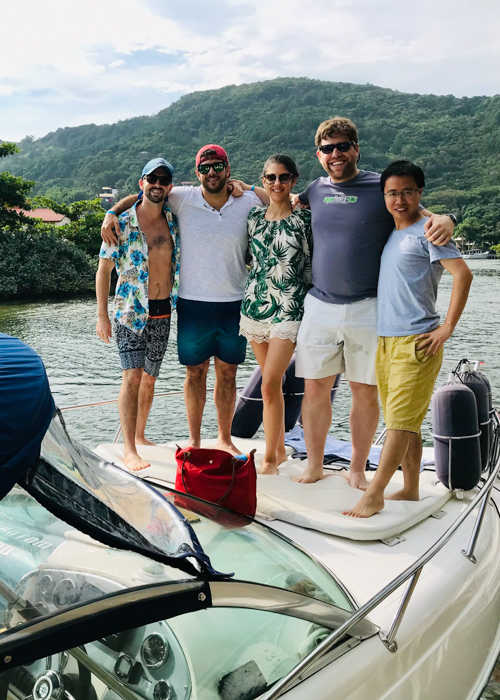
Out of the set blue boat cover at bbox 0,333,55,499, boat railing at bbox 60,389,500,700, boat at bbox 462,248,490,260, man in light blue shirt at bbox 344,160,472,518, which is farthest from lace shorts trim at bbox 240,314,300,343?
boat at bbox 462,248,490,260

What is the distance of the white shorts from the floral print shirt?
113mm

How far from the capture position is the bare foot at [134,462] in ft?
10.1

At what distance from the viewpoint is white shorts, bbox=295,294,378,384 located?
9.51 ft

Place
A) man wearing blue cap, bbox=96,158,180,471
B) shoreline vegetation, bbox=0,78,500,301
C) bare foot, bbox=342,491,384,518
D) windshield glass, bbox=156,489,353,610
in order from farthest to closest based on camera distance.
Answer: shoreline vegetation, bbox=0,78,500,301
man wearing blue cap, bbox=96,158,180,471
bare foot, bbox=342,491,384,518
windshield glass, bbox=156,489,353,610

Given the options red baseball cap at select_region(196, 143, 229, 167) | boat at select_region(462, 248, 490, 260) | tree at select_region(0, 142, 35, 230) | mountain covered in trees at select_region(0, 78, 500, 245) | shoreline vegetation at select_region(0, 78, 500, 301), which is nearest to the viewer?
red baseball cap at select_region(196, 143, 229, 167)

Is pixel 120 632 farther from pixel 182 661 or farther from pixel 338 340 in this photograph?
pixel 338 340

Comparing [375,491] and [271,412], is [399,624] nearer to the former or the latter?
[375,491]

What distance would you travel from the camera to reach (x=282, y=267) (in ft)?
10.1

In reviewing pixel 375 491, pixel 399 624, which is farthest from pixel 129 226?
pixel 399 624

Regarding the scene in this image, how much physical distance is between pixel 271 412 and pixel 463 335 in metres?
16.8

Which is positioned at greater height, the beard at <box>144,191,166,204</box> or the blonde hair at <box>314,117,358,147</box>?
the blonde hair at <box>314,117,358,147</box>

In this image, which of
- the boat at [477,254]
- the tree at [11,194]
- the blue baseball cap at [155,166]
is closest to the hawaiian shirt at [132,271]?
the blue baseball cap at [155,166]

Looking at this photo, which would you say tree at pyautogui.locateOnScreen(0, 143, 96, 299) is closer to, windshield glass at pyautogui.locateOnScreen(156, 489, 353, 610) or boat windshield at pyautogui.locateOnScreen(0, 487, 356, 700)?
windshield glass at pyautogui.locateOnScreen(156, 489, 353, 610)

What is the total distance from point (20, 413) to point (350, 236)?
1980mm
